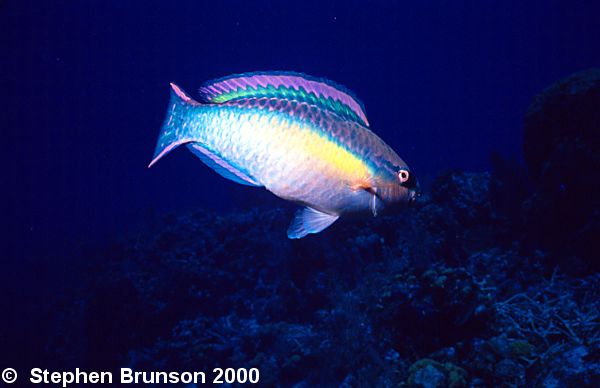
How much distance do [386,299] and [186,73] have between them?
68.9m

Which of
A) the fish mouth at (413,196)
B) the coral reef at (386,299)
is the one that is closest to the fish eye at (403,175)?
the fish mouth at (413,196)

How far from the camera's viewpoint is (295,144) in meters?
1.91

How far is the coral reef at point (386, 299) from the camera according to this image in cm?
427

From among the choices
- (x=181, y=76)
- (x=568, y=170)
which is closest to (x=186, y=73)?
(x=181, y=76)

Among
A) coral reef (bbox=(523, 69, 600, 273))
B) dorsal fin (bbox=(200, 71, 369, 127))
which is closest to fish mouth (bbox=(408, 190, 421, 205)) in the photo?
dorsal fin (bbox=(200, 71, 369, 127))

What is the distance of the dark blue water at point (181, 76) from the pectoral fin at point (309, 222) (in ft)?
38.4

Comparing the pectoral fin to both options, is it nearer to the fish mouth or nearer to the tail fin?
the fish mouth

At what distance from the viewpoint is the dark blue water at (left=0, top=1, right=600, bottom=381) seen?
3428cm

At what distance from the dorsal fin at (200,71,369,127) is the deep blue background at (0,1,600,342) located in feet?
39.3

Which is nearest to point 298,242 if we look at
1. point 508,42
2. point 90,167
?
point 508,42

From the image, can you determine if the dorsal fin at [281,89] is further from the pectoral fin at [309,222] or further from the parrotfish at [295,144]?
the pectoral fin at [309,222]

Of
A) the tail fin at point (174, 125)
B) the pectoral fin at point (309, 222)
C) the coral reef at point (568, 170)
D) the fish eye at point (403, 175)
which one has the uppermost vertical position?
the coral reef at point (568, 170)

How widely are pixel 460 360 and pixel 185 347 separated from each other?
564cm

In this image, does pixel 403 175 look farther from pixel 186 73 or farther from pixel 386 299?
pixel 186 73
